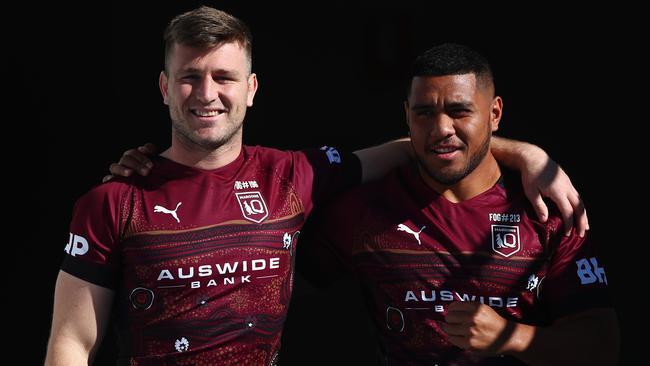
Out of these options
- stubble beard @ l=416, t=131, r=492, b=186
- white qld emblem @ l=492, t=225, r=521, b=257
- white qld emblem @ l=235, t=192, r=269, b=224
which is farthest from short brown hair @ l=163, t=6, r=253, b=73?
white qld emblem @ l=492, t=225, r=521, b=257

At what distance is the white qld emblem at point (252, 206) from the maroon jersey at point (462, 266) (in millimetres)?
298

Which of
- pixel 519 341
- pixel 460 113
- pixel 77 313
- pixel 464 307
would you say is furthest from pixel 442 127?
pixel 77 313

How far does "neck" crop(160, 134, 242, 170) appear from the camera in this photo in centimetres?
260

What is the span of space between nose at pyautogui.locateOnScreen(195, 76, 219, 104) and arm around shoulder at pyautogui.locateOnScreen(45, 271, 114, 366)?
1.96ft

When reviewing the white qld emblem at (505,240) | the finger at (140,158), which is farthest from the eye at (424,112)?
the finger at (140,158)

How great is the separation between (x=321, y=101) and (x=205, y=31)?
159cm

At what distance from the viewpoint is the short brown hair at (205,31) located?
252 cm

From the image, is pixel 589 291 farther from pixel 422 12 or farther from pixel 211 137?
pixel 422 12

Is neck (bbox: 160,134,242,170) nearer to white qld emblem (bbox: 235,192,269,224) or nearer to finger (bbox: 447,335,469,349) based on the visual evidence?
white qld emblem (bbox: 235,192,269,224)

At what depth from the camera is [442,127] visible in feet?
8.20

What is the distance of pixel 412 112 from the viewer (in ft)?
8.46

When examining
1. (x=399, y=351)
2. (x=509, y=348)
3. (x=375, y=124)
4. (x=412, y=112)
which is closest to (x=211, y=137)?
(x=412, y=112)

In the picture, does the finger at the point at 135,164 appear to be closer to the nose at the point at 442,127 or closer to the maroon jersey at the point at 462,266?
the maroon jersey at the point at 462,266

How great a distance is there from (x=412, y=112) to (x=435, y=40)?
152 centimetres
